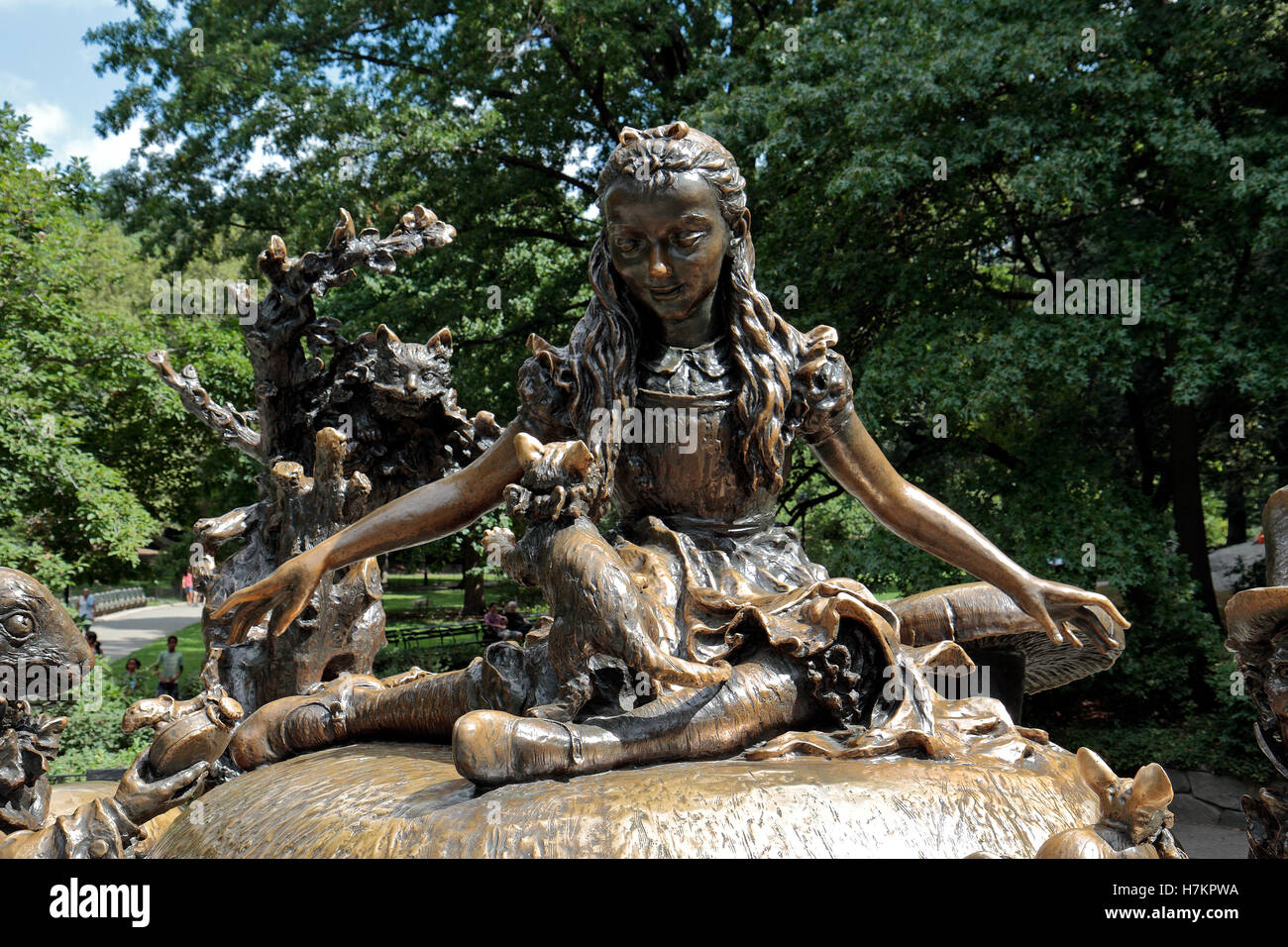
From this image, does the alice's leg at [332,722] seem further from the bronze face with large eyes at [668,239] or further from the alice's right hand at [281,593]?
the bronze face with large eyes at [668,239]

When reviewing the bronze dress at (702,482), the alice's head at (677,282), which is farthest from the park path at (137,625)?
the alice's head at (677,282)

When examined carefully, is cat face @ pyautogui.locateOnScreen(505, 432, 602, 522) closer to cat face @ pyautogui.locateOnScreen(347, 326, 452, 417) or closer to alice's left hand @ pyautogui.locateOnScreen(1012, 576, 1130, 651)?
alice's left hand @ pyautogui.locateOnScreen(1012, 576, 1130, 651)

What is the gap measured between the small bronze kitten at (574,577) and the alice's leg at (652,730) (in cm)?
8

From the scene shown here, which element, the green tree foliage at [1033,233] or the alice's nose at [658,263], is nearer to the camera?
the alice's nose at [658,263]

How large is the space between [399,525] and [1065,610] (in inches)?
75.3

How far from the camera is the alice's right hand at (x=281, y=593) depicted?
327cm

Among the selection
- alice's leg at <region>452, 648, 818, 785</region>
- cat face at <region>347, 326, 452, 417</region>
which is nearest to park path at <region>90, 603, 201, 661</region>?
cat face at <region>347, 326, 452, 417</region>

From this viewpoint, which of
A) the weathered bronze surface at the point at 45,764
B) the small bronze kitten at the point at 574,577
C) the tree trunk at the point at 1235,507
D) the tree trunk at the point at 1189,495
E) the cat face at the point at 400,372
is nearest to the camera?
the small bronze kitten at the point at 574,577

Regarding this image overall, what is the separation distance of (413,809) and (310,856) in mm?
252

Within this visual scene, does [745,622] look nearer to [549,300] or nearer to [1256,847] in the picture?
[1256,847]

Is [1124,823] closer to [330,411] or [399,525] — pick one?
[399,525]

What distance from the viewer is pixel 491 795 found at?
8.37 feet

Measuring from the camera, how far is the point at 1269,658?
288cm

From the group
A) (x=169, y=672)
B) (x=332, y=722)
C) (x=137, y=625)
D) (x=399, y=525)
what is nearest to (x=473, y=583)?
(x=169, y=672)
